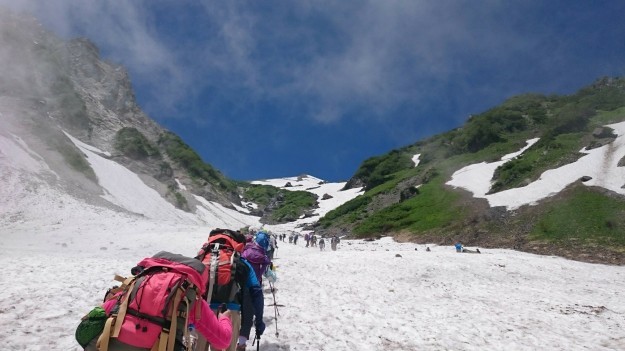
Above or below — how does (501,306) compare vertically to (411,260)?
below

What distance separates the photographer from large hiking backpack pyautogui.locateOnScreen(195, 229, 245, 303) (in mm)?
6309

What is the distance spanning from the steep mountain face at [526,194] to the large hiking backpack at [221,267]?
129 feet

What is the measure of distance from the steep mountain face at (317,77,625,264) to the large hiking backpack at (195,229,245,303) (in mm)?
39422

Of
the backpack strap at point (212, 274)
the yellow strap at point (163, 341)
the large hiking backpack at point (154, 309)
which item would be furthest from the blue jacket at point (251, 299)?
the yellow strap at point (163, 341)

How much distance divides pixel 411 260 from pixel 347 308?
1480cm

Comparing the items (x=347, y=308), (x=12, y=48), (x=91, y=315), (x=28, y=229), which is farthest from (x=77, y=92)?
(x=91, y=315)

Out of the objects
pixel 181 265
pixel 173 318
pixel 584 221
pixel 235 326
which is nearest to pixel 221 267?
pixel 235 326

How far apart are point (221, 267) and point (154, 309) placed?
2498 millimetres

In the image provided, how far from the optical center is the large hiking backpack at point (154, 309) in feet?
12.6

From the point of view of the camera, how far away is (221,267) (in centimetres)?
642

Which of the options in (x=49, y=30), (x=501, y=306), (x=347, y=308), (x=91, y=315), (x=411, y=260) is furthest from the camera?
(x=49, y=30)

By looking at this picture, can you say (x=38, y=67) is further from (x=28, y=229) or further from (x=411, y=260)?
(x=411, y=260)

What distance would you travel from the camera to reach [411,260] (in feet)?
92.0

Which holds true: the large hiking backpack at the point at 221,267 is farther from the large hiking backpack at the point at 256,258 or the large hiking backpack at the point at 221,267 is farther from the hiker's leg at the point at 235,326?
the large hiking backpack at the point at 256,258
